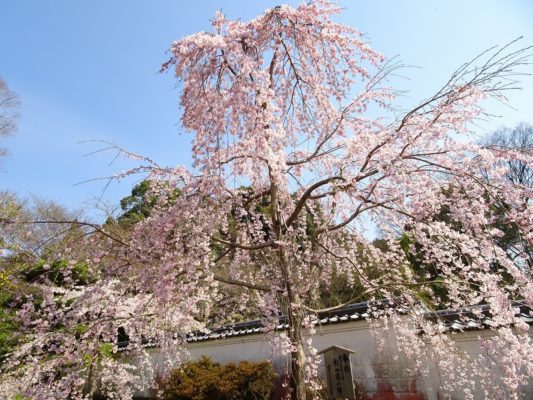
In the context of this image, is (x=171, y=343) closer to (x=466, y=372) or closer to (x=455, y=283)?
(x=455, y=283)

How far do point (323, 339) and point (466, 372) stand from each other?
297 centimetres

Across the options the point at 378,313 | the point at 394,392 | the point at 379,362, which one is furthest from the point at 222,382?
the point at 378,313

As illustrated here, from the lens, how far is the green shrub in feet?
26.3

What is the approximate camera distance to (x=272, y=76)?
5.36 m

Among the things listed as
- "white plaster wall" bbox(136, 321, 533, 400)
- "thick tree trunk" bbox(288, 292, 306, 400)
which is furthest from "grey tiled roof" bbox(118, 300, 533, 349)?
"thick tree trunk" bbox(288, 292, 306, 400)

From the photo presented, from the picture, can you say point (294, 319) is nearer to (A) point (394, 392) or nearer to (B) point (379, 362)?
(B) point (379, 362)

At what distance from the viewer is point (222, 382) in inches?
325

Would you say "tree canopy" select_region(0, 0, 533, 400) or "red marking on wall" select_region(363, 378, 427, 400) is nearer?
"tree canopy" select_region(0, 0, 533, 400)

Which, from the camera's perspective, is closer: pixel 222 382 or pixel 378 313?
pixel 378 313

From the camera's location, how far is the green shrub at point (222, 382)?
801cm

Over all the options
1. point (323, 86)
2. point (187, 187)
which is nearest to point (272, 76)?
point (323, 86)

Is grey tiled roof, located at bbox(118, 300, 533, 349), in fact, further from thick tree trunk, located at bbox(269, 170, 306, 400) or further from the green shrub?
the green shrub

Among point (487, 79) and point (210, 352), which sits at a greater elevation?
point (487, 79)

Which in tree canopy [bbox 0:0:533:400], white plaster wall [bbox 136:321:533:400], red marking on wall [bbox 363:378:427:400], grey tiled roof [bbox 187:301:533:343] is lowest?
red marking on wall [bbox 363:378:427:400]
